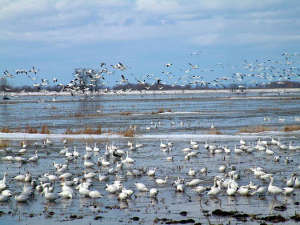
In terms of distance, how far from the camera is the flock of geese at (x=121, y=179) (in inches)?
687

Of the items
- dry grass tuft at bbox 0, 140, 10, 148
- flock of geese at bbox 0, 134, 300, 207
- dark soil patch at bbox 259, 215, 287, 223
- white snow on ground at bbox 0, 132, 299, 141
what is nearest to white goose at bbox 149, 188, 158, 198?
flock of geese at bbox 0, 134, 300, 207

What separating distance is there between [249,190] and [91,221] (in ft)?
17.6

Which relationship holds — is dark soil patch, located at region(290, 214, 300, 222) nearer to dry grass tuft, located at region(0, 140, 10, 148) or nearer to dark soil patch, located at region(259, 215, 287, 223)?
dark soil patch, located at region(259, 215, 287, 223)

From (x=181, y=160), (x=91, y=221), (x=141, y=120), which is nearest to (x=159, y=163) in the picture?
(x=181, y=160)

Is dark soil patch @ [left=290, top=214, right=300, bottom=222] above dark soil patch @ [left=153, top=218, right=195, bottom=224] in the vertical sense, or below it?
above

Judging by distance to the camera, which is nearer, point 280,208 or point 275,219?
point 275,219

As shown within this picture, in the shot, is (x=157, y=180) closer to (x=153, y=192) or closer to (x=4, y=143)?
(x=153, y=192)

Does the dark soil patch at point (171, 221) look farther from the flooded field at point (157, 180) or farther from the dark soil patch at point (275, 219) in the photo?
the dark soil patch at point (275, 219)

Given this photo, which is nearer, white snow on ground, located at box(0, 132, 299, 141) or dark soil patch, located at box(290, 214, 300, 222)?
dark soil patch, located at box(290, 214, 300, 222)

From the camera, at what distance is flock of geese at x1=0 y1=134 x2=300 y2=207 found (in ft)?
57.3

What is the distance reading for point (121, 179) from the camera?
20875 mm

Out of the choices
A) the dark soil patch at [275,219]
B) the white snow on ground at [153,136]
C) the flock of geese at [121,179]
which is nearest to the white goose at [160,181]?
the flock of geese at [121,179]

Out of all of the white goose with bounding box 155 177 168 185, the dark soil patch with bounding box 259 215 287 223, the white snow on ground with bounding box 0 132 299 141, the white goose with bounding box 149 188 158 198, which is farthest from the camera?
the white snow on ground with bounding box 0 132 299 141

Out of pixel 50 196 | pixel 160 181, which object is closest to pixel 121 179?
pixel 160 181
